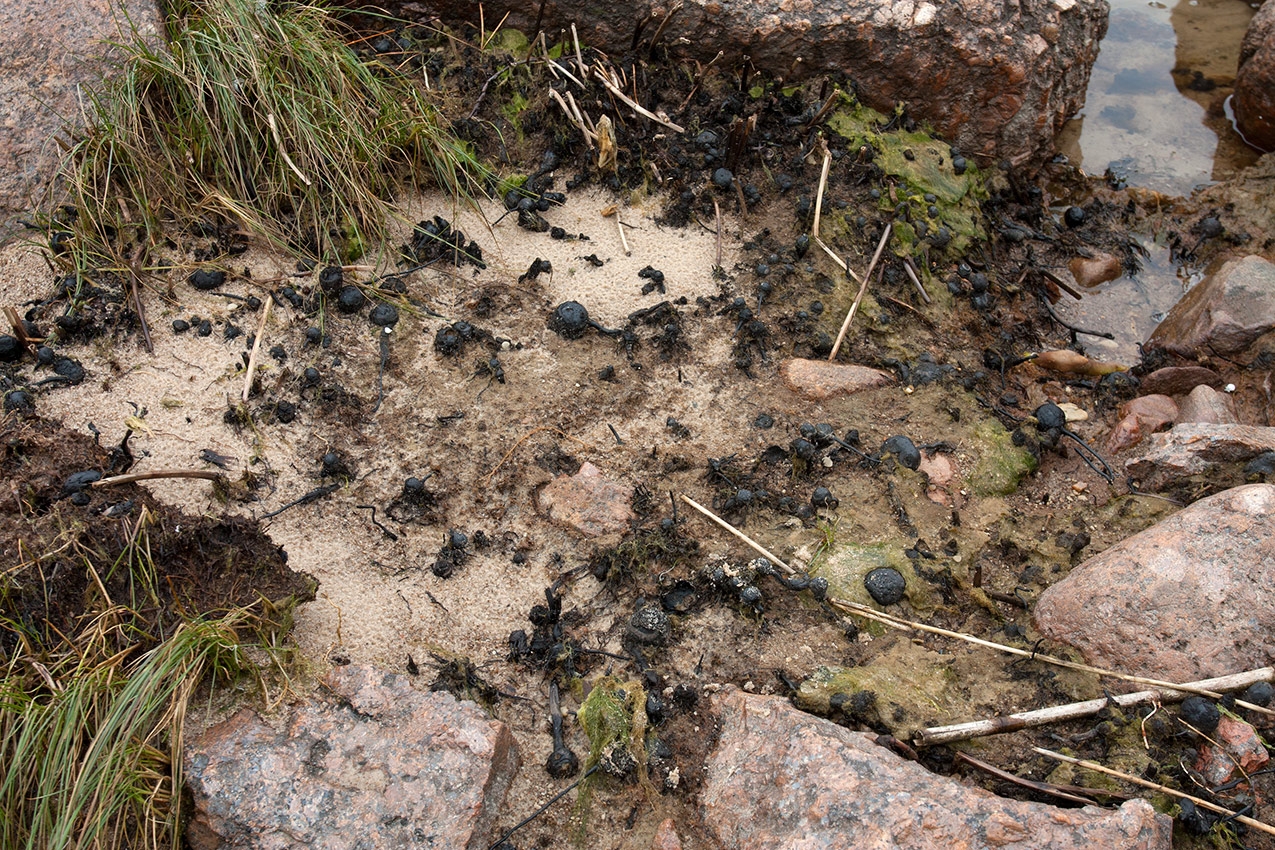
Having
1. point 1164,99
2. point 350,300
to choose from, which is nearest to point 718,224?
point 350,300

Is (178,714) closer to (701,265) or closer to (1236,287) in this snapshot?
(701,265)

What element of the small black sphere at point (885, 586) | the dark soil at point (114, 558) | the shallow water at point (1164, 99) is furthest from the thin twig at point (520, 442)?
the shallow water at point (1164, 99)

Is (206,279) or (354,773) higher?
(206,279)

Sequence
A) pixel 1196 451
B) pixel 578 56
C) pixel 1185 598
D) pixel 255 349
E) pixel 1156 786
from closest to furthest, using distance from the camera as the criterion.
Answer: pixel 1156 786 → pixel 1185 598 → pixel 1196 451 → pixel 255 349 → pixel 578 56

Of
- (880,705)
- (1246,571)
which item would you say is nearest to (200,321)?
(880,705)

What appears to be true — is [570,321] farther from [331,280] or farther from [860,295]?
[860,295]

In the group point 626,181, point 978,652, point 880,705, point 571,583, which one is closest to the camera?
point 880,705
